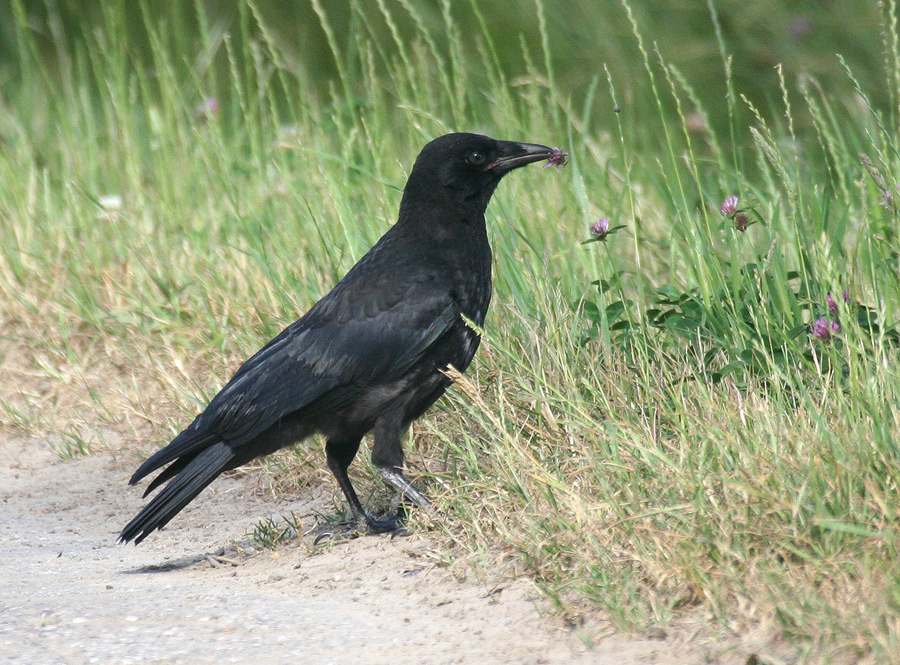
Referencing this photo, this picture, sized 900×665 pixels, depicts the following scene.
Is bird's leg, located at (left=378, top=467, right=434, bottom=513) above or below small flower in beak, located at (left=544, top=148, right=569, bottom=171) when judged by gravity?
below

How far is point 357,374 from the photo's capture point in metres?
3.45

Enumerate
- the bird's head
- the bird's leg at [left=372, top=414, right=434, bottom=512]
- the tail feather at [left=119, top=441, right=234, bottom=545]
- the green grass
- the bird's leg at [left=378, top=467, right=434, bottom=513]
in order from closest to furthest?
the green grass < the tail feather at [left=119, top=441, right=234, bottom=545] < the bird's leg at [left=378, top=467, right=434, bottom=513] < the bird's leg at [left=372, top=414, right=434, bottom=512] < the bird's head

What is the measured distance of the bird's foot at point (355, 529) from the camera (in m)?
3.43

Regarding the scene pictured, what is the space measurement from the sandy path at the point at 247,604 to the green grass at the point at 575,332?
0.14 m

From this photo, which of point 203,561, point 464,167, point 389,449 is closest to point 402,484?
point 389,449

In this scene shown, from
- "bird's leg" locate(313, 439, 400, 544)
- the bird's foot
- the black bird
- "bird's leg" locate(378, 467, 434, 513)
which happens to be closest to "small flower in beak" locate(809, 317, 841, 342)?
the black bird

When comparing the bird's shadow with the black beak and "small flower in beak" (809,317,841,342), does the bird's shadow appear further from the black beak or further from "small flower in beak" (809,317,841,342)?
"small flower in beak" (809,317,841,342)

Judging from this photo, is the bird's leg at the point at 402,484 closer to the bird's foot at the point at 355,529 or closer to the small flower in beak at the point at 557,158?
the bird's foot at the point at 355,529

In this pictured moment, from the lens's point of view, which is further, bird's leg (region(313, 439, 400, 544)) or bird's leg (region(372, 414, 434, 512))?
bird's leg (region(313, 439, 400, 544))

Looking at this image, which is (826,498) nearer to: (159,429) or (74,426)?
(159,429)

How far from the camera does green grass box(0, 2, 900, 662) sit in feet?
7.91

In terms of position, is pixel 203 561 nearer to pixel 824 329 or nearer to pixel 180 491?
pixel 180 491

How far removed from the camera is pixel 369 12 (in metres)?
9.19

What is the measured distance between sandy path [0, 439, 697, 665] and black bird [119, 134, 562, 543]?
8.2 inches
